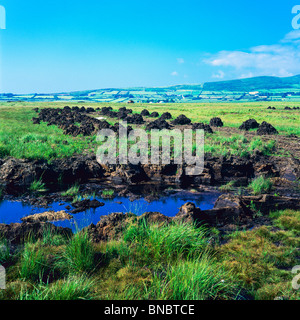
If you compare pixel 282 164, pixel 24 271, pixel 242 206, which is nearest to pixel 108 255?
pixel 24 271

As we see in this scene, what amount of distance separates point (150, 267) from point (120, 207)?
524cm

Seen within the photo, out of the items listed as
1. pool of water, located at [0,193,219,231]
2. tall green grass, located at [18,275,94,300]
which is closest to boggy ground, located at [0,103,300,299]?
tall green grass, located at [18,275,94,300]

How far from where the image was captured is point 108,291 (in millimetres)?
4656

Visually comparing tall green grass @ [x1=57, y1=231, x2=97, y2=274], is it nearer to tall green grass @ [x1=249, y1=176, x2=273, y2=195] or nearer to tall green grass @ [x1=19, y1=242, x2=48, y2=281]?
tall green grass @ [x1=19, y1=242, x2=48, y2=281]

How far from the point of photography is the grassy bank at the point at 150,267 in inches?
178

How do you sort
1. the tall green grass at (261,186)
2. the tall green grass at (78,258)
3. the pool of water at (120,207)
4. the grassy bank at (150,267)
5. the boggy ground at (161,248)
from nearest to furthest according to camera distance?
the grassy bank at (150,267)
the boggy ground at (161,248)
the tall green grass at (78,258)
the pool of water at (120,207)
the tall green grass at (261,186)

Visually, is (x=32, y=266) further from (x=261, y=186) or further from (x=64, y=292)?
(x=261, y=186)

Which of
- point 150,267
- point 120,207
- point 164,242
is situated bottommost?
point 120,207

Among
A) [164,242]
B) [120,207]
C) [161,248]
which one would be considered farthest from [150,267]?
[120,207]

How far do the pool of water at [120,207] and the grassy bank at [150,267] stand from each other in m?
3.05

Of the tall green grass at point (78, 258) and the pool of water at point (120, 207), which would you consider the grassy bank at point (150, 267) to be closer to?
the tall green grass at point (78, 258)

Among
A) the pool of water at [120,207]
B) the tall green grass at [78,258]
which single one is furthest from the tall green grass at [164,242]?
the pool of water at [120,207]

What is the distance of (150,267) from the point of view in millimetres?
5500

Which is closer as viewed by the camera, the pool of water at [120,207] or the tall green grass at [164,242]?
the tall green grass at [164,242]
